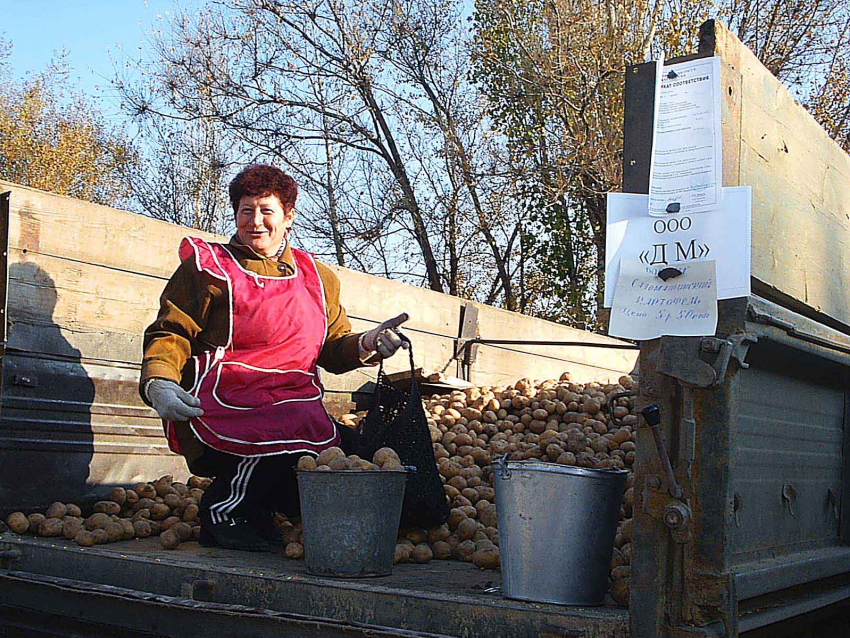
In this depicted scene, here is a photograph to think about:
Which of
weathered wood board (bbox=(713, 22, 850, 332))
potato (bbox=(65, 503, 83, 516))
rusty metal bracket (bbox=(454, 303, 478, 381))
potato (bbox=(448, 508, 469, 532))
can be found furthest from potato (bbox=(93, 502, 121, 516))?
rusty metal bracket (bbox=(454, 303, 478, 381))

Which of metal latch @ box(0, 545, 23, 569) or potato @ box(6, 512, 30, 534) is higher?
potato @ box(6, 512, 30, 534)

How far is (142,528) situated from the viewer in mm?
3297

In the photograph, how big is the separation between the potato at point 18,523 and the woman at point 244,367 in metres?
0.58

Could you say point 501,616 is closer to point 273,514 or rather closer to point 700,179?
point 700,179

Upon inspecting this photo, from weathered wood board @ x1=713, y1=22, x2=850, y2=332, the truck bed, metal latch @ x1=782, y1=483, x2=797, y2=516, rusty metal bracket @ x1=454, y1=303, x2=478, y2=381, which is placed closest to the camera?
the truck bed

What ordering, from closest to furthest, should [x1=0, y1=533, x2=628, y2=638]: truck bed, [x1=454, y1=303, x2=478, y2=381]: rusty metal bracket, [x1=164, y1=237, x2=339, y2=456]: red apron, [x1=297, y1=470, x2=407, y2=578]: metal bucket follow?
[x1=0, y1=533, x2=628, y2=638]: truck bed, [x1=297, y1=470, x2=407, y2=578]: metal bucket, [x1=164, y1=237, x2=339, y2=456]: red apron, [x1=454, y1=303, x2=478, y2=381]: rusty metal bracket

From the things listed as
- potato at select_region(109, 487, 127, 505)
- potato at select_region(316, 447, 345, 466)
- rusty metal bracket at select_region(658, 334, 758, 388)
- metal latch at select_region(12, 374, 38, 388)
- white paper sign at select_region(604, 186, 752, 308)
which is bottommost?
potato at select_region(109, 487, 127, 505)

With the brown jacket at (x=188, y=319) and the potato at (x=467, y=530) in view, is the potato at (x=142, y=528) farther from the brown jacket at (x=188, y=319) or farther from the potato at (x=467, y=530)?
the potato at (x=467, y=530)

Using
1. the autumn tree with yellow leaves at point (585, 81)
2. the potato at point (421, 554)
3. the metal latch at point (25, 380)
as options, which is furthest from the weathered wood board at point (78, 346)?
the autumn tree with yellow leaves at point (585, 81)

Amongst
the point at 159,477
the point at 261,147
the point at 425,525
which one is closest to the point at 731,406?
the point at 425,525

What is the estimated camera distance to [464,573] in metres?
2.83

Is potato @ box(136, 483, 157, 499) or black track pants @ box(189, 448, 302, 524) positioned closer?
black track pants @ box(189, 448, 302, 524)

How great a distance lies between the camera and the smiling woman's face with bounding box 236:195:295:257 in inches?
134

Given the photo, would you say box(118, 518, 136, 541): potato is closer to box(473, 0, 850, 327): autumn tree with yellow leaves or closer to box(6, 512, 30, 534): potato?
box(6, 512, 30, 534): potato
